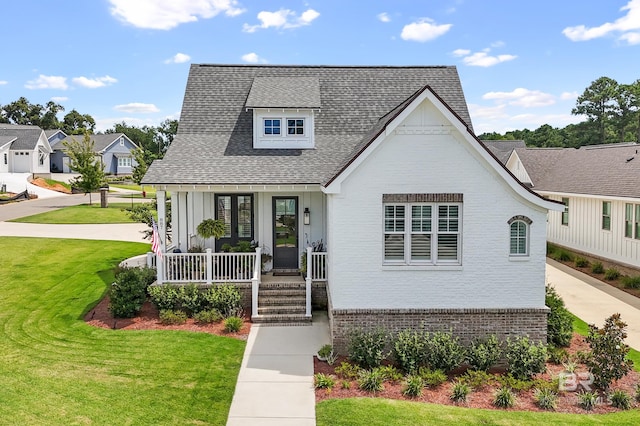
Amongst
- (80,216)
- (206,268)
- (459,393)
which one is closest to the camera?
(459,393)

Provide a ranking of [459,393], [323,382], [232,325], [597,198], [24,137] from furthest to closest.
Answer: [24,137]
[597,198]
[232,325]
[323,382]
[459,393]

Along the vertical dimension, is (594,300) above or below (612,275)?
below

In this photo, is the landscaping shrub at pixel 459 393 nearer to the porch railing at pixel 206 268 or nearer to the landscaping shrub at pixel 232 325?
the landscaping shrub at pixel 232 325

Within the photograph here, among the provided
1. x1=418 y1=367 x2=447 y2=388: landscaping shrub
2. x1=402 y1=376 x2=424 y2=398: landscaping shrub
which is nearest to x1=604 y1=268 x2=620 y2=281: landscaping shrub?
x1=418 y1=367 x2=447 y2=388: landscaping shrub

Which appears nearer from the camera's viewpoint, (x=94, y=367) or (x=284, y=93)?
(x=94, y=367)

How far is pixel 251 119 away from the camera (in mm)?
19297

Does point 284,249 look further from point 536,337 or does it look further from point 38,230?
point 38,230

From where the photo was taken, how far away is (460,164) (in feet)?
39.1

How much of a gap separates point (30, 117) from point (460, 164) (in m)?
124

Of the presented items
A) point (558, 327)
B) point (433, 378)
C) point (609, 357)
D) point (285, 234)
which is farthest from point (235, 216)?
point (609, 357)

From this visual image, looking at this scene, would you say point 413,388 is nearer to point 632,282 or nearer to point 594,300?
point 594,300

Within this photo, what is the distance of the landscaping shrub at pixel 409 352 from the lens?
441 inches

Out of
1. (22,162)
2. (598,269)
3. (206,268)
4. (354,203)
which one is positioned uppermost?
Result: (22,162)

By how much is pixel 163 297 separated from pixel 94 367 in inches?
154
